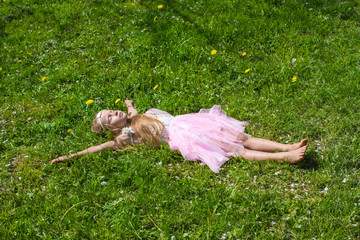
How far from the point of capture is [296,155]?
130 inches

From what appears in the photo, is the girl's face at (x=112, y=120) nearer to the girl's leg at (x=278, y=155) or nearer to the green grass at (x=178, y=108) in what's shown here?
the green grass at (x=178, y=108)

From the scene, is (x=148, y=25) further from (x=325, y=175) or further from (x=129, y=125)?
(x=325, y=175)

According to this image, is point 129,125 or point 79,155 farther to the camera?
point 129,125

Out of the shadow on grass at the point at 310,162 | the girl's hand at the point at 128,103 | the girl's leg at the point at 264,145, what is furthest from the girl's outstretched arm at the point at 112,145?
the shadow on grass at the point at 310,162

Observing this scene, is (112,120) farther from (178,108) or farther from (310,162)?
(310,162)

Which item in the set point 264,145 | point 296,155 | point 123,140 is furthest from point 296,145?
point 123,140

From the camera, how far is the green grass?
119 inches

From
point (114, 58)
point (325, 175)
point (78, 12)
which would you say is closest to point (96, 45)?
point (114, 58)

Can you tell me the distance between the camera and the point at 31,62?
19.5 feet

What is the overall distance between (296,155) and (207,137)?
99 centimetres

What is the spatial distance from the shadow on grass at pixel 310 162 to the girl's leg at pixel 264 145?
187 millimetres

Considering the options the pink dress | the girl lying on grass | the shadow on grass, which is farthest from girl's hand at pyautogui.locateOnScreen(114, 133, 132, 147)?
the shadow on grass

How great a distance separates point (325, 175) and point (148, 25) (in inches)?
167

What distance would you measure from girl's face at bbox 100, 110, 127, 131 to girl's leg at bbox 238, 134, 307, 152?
4.94 ft
